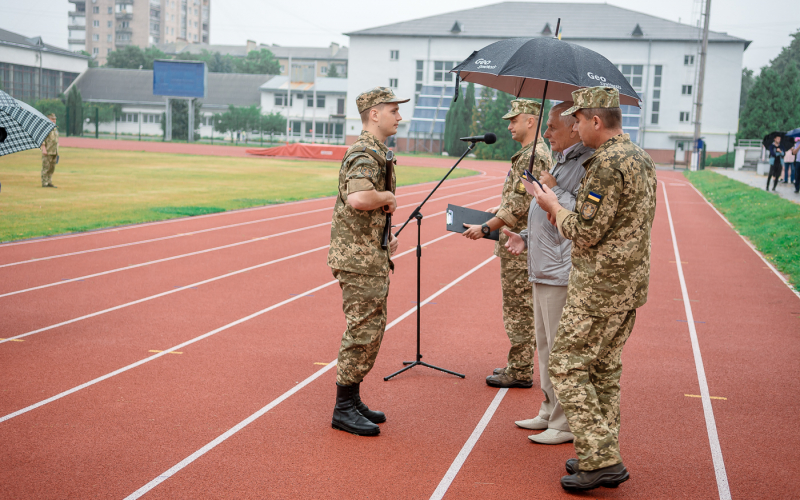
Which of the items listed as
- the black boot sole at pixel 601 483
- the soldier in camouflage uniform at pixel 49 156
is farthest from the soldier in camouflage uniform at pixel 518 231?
the soldier in camouflage uniform at pixel 49 156

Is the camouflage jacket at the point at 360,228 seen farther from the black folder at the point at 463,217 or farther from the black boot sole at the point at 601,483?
the black boot sole at the point at 601,483

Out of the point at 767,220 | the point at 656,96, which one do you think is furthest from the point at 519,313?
the point at 656,96

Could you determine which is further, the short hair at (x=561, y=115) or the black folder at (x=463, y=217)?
the black folder at (x=463, y=217)

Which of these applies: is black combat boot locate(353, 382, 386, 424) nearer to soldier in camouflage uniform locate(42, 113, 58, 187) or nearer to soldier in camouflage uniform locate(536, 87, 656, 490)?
soldier in camouflage uniform locate(536, 87, 656, 490)

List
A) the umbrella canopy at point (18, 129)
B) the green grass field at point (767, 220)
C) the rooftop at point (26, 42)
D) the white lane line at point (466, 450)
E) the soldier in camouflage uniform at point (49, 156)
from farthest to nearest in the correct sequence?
the rooftop at point (26, 42), the soldier in camouflage uniform at point (49, 156), the green grass field at point (767, 220), the umbrella canopy at point (18, 129), the white lane line at point (466, 450)

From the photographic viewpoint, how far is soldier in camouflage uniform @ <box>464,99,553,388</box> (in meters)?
5.15

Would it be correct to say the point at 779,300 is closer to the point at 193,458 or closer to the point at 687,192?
the point at 193,458

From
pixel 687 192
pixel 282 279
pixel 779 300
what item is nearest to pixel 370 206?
pixel 282 279

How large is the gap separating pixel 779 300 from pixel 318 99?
7787 centimetres

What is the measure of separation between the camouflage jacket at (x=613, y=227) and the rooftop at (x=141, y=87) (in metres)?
83.8

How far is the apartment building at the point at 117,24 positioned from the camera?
13125cm

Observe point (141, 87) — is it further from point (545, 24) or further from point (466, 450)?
point (466, 450)

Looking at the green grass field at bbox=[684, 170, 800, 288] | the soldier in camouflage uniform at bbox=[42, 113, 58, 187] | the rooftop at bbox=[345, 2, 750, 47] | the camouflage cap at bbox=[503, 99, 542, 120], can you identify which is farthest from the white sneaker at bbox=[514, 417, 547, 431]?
the rooftop at bbox=[345, 2, 750, 47]

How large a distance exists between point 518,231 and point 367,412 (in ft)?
5.86
